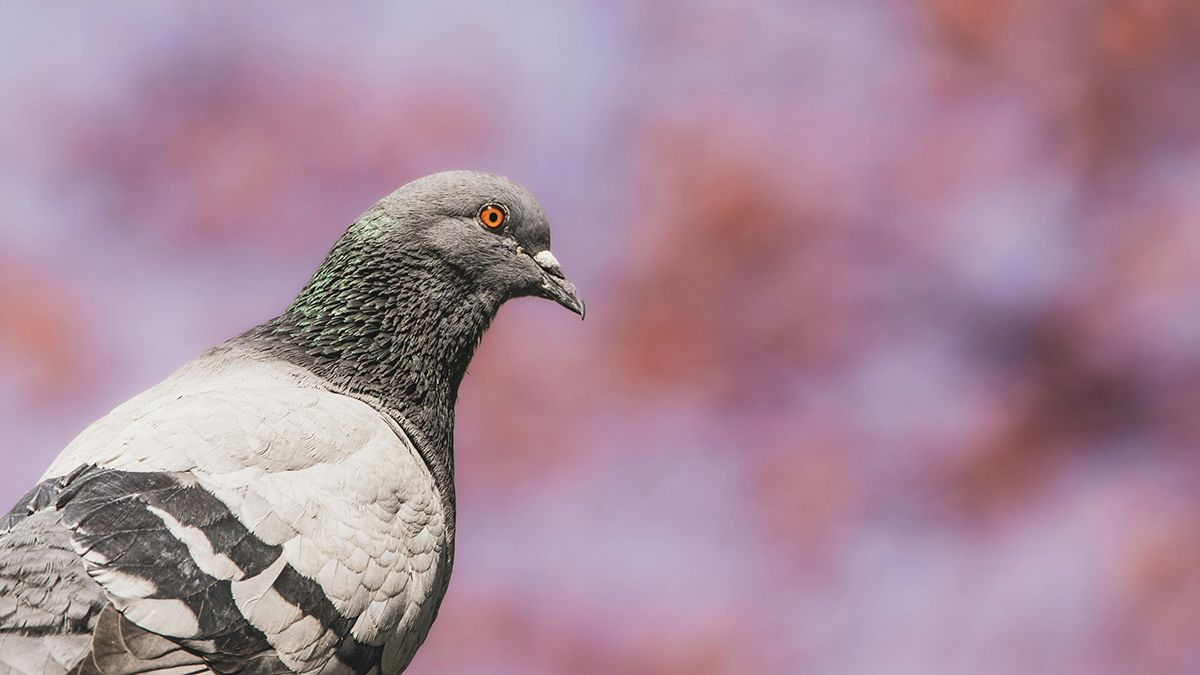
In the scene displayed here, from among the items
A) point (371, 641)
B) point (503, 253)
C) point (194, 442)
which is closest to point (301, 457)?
point (194, 442)

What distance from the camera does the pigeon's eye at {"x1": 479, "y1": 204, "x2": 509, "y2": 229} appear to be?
15.1 feet

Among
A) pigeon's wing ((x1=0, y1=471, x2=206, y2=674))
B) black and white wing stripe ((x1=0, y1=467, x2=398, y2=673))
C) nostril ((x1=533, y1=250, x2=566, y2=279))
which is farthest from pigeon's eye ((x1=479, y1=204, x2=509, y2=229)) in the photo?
pigeon's wing ((x1=0, y1=471, x2=206, y2=674))

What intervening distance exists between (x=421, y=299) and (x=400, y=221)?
269mm

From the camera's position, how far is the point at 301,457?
12.2 feet

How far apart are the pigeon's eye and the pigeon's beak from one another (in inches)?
6.9

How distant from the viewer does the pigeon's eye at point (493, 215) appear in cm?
459

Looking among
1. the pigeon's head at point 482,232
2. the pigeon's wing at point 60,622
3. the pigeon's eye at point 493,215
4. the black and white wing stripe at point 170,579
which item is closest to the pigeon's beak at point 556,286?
the pigeon's head at point 482,232

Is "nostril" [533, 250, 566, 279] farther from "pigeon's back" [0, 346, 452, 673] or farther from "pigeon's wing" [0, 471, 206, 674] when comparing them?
"pigeon's wing" [0, 471, 206, 674]

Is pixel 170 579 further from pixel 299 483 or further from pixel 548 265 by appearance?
pixel 548 265

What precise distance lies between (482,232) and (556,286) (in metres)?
0.31

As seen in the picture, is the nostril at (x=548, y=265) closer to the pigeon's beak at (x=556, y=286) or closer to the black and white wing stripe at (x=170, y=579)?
the pigeon's beak at (x=556, y=286)

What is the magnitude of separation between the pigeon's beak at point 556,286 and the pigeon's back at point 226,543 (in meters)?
0.84

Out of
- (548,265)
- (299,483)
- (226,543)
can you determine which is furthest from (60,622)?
(548,265)

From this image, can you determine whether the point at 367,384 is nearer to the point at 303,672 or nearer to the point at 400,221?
the point at 400,221
